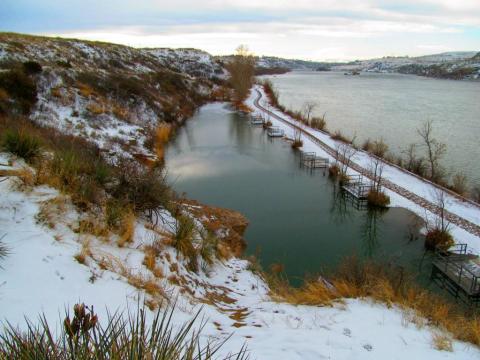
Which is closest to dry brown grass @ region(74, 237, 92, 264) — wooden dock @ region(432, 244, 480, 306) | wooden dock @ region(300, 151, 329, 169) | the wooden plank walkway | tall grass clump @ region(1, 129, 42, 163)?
tall grass clump @ region(1, 129, 42, 163)

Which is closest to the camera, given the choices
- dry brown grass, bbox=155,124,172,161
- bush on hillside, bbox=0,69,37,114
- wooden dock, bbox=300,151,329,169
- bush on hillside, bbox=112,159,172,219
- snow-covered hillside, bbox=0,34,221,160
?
bush on hillside, bbox=112,159,172,219

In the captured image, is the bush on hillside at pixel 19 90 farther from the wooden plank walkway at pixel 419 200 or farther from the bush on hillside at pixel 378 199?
the wooden plank walkway at pixel 419 200

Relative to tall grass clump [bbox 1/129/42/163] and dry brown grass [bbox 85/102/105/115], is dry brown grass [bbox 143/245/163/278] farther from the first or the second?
dry brown grass [bbox 85/102/105/115]

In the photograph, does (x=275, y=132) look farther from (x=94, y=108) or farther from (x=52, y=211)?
(x=52, y=211)

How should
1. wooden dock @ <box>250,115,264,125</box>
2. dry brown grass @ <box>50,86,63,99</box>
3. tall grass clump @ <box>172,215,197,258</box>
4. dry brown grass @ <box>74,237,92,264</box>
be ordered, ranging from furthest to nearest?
wooden dock @ <box>250,115,264,125</box> < dry brown grass @ <box>50,86,63,99</box> < tall grass clump @ <box>172,215,197,258</box> < dry brown grass @ <box>74,237,92,264</box>

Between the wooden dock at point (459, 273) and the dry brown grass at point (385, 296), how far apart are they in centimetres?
482

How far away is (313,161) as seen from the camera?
25312 millimetres

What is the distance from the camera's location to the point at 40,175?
688 cm

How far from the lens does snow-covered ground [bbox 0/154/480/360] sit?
13.9 feet

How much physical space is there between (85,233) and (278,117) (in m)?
39.2

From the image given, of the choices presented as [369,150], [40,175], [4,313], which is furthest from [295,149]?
[4,313]

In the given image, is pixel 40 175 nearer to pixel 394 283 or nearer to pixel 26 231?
pixel 26 231

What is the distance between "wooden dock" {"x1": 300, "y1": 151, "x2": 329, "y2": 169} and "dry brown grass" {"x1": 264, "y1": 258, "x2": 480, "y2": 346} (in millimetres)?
16914

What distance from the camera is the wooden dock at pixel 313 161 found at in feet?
81.7
